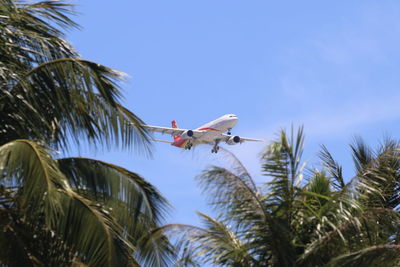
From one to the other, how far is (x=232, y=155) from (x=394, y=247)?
2.83 metres

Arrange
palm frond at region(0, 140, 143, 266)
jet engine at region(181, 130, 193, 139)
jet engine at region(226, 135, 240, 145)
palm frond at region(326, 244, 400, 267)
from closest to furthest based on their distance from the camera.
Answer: palm frond at region(0, 140, 143, 266) → palm frond at region(326, 244, 400, 267) → jet engine at region(181, 130, 193, 139) → jet engine at region(226, 135, 240, 145)

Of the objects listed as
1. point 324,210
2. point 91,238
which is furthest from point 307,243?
point 91,238

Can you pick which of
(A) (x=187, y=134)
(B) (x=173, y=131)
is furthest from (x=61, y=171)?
(B) (x=173, y=131)

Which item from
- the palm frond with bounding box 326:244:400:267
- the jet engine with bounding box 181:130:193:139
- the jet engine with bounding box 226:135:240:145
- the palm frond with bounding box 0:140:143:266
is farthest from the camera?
the jet engine with bounding box 226:135:240:145

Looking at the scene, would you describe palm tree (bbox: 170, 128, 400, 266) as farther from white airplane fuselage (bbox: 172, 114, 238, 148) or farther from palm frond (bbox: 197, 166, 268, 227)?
white airplane fuselage (bbox: 172, 114, 238, 148)

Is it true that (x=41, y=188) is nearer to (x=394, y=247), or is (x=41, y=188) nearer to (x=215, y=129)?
(x=394, y=247)

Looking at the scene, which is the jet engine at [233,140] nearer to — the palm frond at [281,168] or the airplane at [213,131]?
the airplane at [213,131]

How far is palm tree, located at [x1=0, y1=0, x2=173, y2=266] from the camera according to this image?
303 inches

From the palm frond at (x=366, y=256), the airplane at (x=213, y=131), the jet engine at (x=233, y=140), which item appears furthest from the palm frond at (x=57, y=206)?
the jet engine at (x=233, y=140)

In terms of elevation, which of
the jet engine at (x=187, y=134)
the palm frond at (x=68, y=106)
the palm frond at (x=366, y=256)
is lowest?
the palm frond at (x=366, y=256)

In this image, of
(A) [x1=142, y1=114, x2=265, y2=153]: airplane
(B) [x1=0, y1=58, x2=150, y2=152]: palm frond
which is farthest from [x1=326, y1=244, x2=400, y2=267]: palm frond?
(A) [x1=142, y1=114, x2=265, y2=153]: airplane

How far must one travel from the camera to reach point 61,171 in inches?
359

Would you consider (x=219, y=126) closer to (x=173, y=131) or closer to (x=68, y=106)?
(x=173, y=131)

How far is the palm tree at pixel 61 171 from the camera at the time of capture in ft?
25.2
